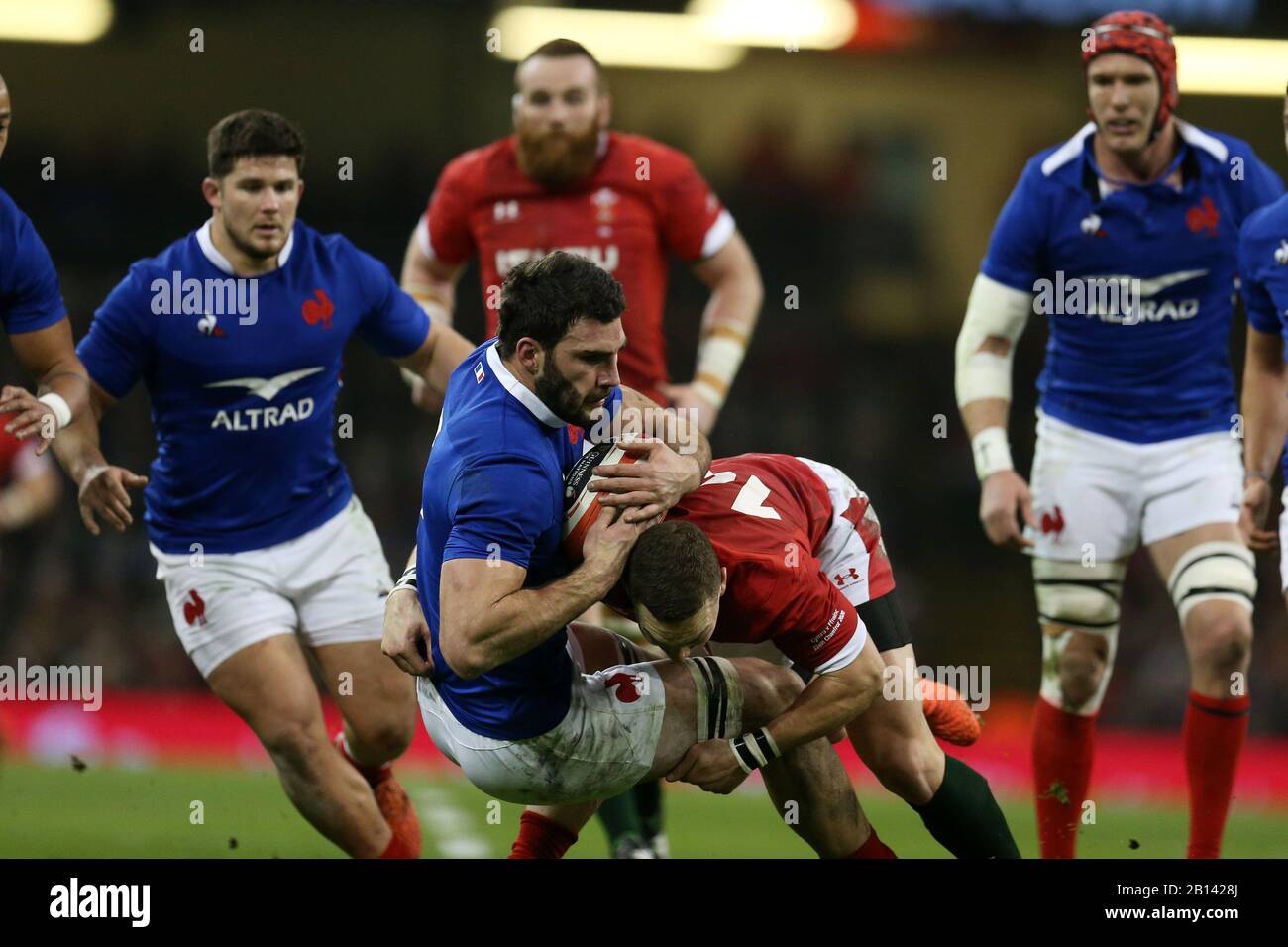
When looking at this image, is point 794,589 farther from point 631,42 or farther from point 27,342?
point 631,42

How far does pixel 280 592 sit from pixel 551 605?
174 cm

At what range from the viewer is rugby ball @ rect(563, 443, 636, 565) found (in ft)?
13.8

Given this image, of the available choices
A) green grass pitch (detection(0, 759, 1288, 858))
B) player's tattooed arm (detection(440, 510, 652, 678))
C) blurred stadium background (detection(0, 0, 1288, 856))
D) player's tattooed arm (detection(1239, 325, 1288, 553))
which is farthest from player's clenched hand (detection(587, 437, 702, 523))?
blurred stadium background (detection(0, 0, 1288, 856))

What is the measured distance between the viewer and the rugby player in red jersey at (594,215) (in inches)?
247

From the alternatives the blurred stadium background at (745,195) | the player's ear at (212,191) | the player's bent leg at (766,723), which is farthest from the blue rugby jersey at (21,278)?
the blurred stadium background at (745,195)

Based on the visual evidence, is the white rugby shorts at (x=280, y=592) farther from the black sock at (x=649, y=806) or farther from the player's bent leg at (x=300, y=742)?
the black sock at (x=649, y=806)

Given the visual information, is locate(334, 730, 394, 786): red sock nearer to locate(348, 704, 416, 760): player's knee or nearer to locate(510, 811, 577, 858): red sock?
locate(348, 704, 416, 760): player's knee

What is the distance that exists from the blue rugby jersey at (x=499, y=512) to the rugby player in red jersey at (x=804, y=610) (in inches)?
10.3

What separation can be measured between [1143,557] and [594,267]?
33.1ft

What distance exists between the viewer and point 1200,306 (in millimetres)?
5676

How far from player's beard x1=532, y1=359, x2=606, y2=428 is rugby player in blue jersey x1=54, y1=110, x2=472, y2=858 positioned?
4.72 feet
